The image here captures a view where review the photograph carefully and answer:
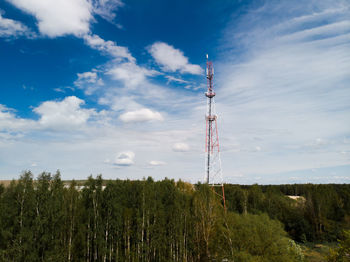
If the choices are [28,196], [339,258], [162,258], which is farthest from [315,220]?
[28,196]

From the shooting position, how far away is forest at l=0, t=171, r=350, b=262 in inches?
1172

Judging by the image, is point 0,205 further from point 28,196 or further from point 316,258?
point 316,258

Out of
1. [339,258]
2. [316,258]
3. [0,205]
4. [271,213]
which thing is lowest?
[316,258]

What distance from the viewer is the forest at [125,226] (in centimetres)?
2977

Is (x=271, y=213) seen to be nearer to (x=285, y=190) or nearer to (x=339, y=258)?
(x=339, y=258)

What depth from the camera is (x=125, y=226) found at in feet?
130

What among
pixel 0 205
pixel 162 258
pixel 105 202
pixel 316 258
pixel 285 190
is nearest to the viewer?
pixel 0 205

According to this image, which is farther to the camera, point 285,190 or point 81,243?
point 285,190

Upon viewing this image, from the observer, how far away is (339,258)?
18.6 metres

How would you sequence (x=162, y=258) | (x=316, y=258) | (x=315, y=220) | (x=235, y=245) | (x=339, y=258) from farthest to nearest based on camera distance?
(x=315, y=220), (x=316, y=258), (x=162, y=258), (x=235, y=245), (x=339, y=258)

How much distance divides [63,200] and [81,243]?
730cm

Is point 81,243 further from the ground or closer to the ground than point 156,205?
closer to the ground

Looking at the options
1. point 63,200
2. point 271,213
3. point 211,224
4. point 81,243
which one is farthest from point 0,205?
point 271,213

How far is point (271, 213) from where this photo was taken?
255ft
